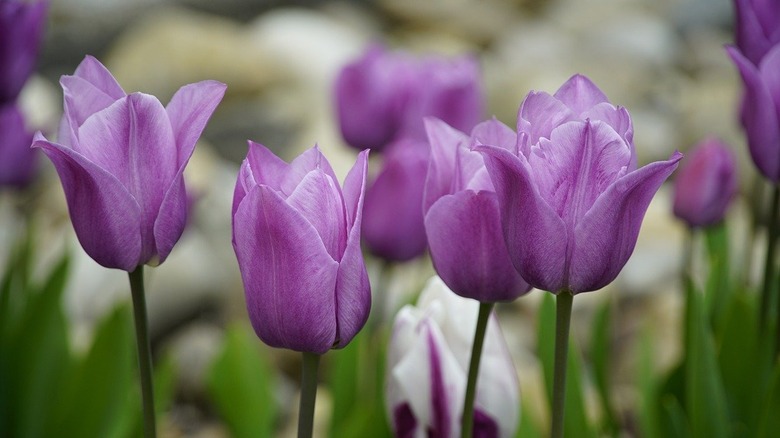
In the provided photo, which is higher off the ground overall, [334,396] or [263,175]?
[263,175]

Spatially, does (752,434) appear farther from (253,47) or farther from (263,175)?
(253,47)

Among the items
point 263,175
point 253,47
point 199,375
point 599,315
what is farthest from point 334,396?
point 253,47

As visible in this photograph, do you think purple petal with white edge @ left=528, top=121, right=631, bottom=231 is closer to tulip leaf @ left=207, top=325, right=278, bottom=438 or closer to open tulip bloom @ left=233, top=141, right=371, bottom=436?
open tulip bloom @ left=233, top=141, right=371, bottom=436

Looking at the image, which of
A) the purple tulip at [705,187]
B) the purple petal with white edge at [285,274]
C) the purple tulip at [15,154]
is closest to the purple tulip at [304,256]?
the purple petal with white edge at [285,274]

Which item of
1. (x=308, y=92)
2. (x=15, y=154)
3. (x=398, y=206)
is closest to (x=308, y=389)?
(x=398, y=206)

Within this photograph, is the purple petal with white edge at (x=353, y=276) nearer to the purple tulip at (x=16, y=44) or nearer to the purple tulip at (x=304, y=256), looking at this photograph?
the purple tulip at (x=304, y=256)

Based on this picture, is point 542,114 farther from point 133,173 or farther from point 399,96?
point 399,96
